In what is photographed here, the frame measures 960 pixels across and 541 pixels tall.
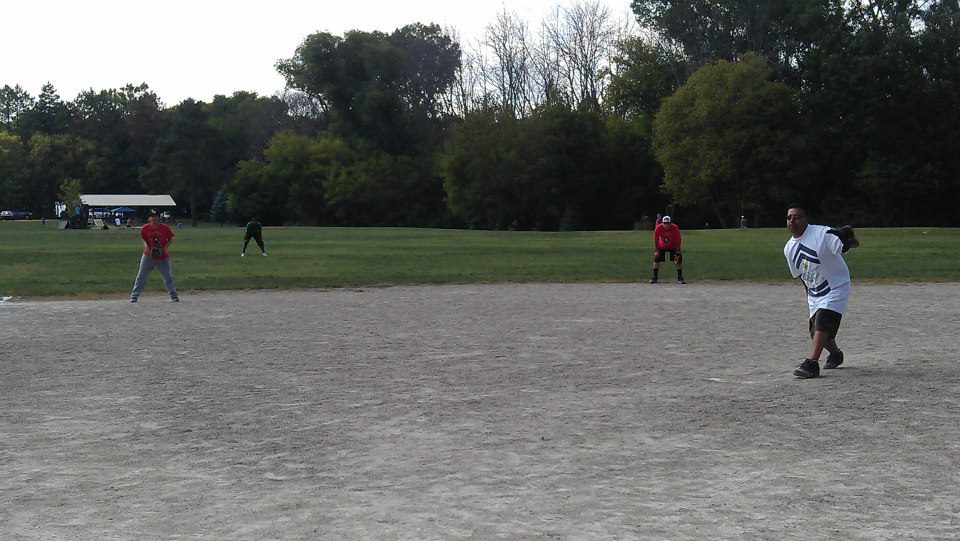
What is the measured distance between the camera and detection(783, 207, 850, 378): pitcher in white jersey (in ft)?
35.2

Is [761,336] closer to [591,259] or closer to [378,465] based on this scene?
[378,465]

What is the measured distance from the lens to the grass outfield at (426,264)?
1014 inches

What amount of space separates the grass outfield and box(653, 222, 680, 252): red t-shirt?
1.66m

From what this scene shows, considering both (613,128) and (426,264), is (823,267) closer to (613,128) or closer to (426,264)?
(426,264)

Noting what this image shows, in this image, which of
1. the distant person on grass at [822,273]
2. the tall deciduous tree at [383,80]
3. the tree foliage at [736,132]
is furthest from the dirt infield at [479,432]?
the tall deciduous tree at [383,80]

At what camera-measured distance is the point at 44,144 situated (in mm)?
128250

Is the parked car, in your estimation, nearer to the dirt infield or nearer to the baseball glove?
the dirt infield

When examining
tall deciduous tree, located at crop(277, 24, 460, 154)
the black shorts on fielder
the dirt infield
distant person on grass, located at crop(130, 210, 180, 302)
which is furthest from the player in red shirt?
tall deciduous tree, located at crop(277, 24, 460, 154)

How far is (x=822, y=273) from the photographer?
10914 mm

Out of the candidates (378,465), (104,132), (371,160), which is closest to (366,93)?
(371,160)

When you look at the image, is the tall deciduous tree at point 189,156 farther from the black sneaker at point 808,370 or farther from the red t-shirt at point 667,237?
the black sneaker at point 808,370

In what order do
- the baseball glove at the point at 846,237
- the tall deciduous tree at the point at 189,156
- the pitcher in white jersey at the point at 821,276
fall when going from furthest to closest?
the tall deciduous tree at the point at 189,156 → the pitcher in white jersey at the point at 821,276 → the baseball glove at the point at 846,237

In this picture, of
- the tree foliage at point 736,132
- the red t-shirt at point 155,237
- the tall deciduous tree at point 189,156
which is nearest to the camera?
the red t-shirt at point 155,237

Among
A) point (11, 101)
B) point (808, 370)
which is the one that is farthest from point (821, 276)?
point (11, 101)
